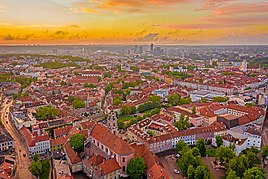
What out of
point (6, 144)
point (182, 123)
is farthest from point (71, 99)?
point (182, 123)

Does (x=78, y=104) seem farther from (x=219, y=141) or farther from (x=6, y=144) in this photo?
(x=219, y=141)

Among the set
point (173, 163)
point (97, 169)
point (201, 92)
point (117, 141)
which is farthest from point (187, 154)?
point (201, 92)

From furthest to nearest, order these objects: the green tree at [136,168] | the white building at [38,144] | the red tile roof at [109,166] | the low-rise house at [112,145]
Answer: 1. the white building at [38,144]
2. the low-rise house at [112,145]
3. the green tree at [136,168]
4. the red tile roof at [109,166]

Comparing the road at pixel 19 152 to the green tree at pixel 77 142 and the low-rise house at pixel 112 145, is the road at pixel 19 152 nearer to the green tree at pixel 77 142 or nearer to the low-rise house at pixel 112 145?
the green tree at pixel 77 142

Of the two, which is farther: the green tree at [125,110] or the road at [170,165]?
the green tree at [125,110]

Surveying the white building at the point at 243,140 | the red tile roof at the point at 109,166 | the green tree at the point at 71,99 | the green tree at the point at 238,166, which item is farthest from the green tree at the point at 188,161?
the green tree at the point at 71,99

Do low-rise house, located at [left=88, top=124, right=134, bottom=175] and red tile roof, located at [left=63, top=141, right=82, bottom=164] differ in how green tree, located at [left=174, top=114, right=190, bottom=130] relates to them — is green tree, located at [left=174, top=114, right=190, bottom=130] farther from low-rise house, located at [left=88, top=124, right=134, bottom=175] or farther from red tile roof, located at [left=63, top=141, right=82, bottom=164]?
red tile roof, located at [left=63, top=141, right=82, bottom=164]

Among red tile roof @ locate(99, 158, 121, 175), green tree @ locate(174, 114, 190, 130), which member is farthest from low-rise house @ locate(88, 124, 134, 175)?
green tree @ locate(174, 114, 190, 130)
